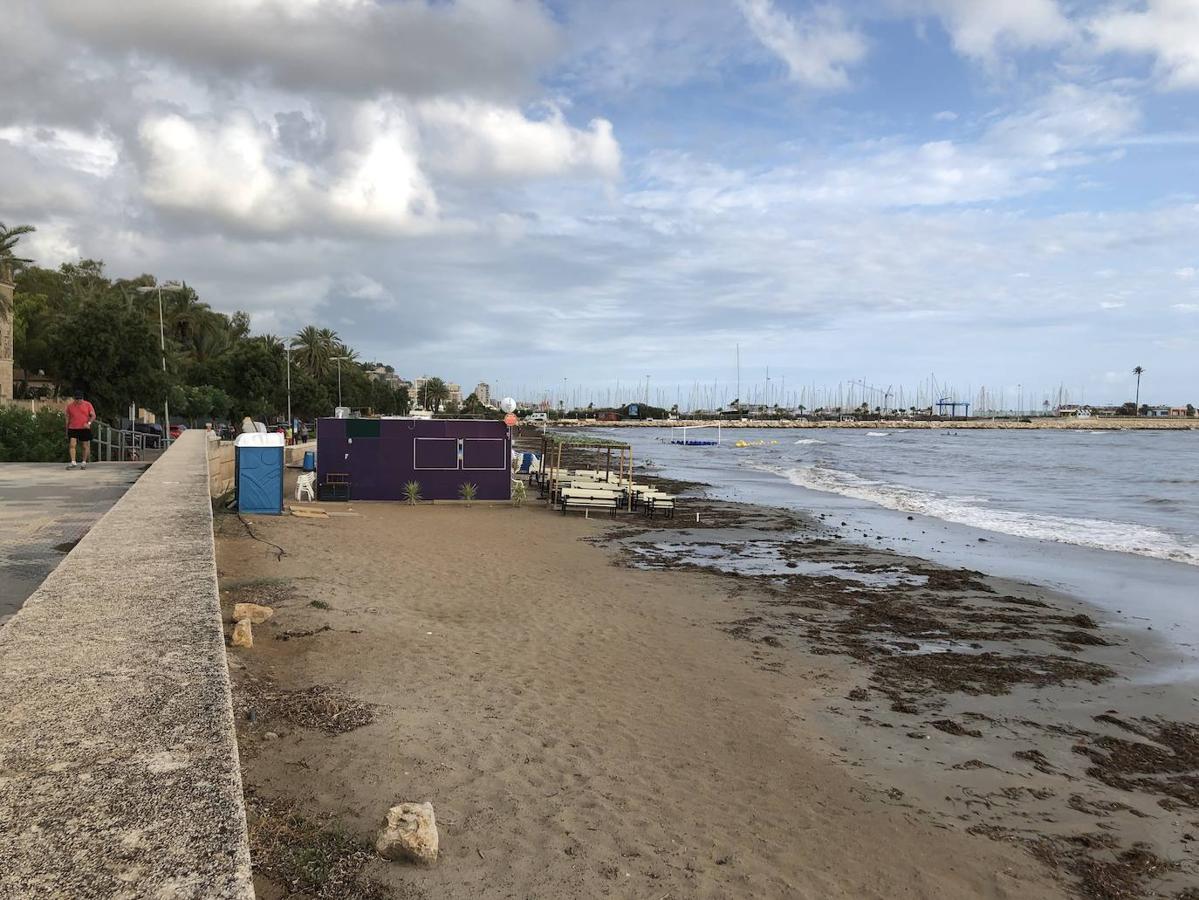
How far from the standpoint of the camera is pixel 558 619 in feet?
33.8

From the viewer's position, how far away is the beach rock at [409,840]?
4.14 metres

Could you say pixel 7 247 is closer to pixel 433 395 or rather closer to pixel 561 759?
pixel 561 759

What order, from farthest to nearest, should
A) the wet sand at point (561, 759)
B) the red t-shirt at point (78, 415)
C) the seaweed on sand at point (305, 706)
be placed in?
the red t-shirt at point (78, 415) → the seaweed on sand at point (305, 706) → the wet sand at point (561, 759)

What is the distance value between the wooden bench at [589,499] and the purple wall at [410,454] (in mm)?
2134

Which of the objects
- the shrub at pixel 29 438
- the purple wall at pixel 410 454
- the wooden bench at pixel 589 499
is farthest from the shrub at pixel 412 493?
the shrub at pixel 29 438

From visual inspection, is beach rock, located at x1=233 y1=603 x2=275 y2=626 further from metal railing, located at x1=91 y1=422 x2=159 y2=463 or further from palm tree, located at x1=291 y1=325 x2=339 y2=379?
palm tree, located at x1=291 y1=325 x2=339 y2=379

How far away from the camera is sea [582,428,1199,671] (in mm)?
14641

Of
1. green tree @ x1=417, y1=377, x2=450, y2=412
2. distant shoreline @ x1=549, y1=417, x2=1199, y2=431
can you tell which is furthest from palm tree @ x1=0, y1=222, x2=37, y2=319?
distant shoreline @ x1=549, y1=417, x2=1199, y2=431

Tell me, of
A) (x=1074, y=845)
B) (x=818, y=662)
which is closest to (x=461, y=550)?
(x=818, y=662)

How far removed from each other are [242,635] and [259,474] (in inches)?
424

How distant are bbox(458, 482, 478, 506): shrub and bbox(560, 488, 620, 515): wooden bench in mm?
2479

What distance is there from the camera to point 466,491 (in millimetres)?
23266

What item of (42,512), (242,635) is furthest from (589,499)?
(242,635)

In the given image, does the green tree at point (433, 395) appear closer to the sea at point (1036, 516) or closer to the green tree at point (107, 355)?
the sea at point (1036, 516)
